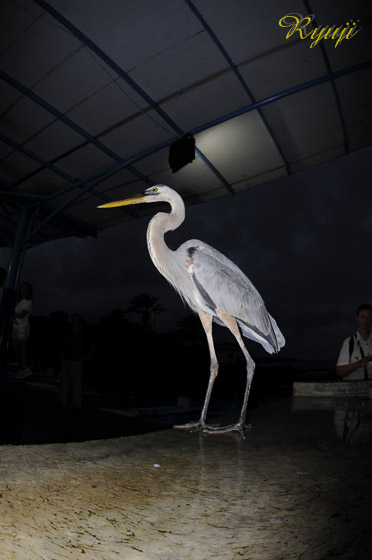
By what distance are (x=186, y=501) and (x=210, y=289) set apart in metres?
2.18

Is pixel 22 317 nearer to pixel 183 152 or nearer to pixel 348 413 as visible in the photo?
pixel 183 152

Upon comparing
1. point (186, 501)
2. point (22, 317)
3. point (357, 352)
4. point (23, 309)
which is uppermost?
point (23, 309)

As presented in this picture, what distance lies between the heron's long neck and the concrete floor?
183cm

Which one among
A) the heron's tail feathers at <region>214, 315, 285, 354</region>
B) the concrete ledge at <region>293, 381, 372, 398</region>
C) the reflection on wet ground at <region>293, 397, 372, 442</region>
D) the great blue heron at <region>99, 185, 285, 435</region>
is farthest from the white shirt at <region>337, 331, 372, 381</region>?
the great blue heron at <region>99, 185, 285, 435</region>

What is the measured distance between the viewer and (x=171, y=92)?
6.38 metres

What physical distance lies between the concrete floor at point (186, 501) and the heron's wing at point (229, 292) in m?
1.40

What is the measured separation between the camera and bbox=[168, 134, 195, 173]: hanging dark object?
700 centimetres

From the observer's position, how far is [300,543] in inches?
43.7

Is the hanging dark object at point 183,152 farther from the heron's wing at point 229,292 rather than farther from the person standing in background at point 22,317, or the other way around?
the person standing in background at point 22,317

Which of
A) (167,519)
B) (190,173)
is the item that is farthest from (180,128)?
(167,519)

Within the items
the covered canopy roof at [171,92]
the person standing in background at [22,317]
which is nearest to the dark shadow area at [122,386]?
the person standing in background at [22,317]

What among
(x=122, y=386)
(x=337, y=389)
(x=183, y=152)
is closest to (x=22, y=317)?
(x=183, y=152)

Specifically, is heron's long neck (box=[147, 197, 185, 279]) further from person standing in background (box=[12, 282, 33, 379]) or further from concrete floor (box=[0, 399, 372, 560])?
person standing in background (box=[12, 282, 33, 379])

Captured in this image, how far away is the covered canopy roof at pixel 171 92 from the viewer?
5.04 metres
